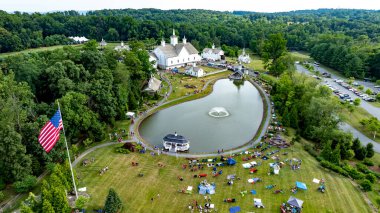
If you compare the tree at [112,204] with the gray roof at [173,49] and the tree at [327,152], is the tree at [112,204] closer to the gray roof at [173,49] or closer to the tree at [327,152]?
the tree at [327,152]

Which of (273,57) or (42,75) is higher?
(42,75)

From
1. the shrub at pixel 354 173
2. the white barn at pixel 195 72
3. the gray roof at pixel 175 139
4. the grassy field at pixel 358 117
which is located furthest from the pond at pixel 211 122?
the grassy field at pixel 358 117

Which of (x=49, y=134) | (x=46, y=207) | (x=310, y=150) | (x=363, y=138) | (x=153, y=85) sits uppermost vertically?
(x=49, y=134)

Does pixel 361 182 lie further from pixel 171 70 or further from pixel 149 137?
pixel 171 70

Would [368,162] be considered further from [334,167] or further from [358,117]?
[358,117]

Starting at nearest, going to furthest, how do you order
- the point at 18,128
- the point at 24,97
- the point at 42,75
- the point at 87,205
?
the point at 87,205, the point at 18,128, the point at 24,97, the point at 42,75

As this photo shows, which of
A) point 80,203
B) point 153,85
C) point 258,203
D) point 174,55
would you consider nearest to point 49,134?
point 80,203

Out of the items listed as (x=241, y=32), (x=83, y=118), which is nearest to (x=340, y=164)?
(x=83, y=118)
